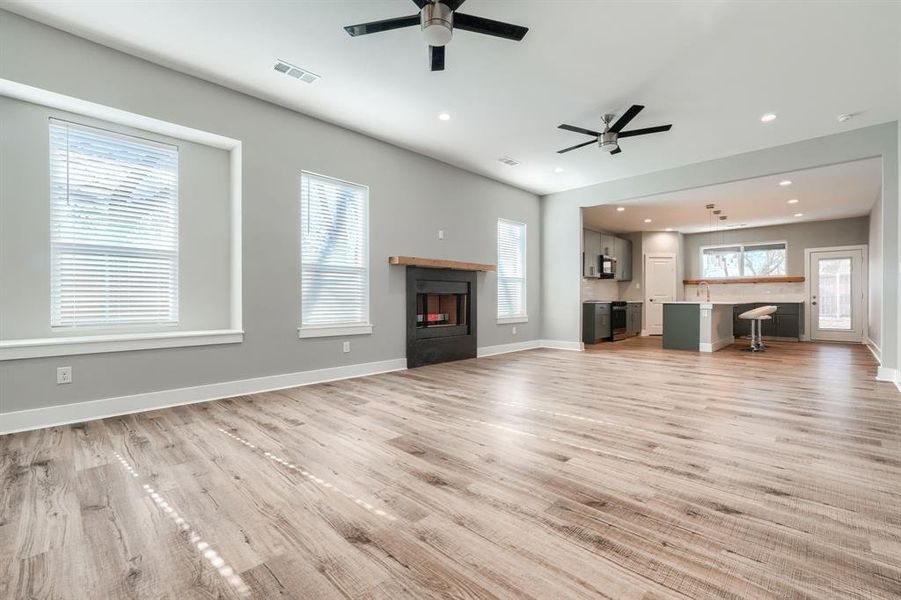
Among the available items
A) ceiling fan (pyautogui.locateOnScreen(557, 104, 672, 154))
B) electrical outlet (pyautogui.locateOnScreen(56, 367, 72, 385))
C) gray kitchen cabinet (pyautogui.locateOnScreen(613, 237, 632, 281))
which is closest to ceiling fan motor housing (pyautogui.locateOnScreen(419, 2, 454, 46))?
ceiling fan (pyautogui.locateOnScreen(557, 104, 672, 154))

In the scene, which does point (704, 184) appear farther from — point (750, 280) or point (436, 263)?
point (750, 280)

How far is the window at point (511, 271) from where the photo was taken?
7102 mm

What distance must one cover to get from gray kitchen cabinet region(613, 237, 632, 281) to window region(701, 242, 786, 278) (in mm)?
1960

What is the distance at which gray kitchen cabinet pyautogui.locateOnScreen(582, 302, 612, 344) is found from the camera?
8703mm

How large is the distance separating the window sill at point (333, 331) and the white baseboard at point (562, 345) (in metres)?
4.02

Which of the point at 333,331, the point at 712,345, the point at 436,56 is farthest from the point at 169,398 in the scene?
the point at 712,345

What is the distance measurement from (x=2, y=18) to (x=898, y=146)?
832 cm

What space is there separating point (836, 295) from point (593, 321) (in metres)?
5.53

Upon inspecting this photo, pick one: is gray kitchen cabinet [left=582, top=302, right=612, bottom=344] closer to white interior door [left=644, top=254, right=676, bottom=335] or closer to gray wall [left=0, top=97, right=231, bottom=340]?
white interior door [left=644, top=254, right=676, bottom=335]

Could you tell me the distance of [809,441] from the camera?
8.55 ft

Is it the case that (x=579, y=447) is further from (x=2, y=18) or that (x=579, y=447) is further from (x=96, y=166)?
(x=2, y=18)

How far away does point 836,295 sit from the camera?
8984mm

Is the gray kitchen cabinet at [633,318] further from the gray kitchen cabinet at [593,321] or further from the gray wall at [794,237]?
the gray wall at [794,237]

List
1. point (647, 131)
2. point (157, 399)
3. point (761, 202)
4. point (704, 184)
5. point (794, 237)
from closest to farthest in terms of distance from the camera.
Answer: point (157, 399) < point (647, 131) < point (704, 184) < point (761, 202) < point (794, 237)
